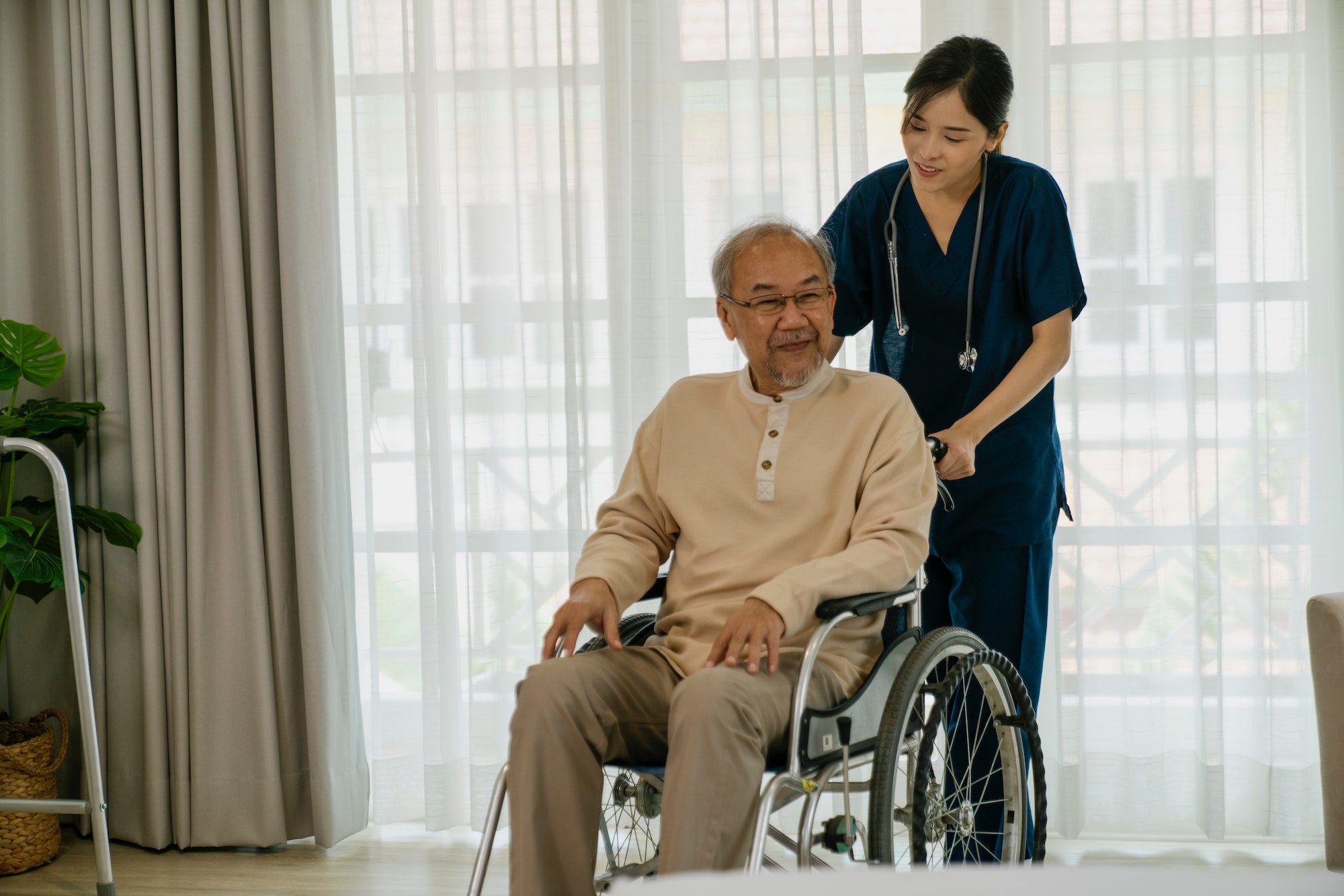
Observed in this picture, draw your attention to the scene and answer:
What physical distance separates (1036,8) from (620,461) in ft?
4.66

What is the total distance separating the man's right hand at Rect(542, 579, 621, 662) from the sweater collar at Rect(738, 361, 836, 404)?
Answer: 1.33 ft

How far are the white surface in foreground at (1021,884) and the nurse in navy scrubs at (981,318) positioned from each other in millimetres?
1191

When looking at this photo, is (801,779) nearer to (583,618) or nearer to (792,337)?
(583,618)

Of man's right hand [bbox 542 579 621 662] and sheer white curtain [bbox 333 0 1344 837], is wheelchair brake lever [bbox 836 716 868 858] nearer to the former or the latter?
man's right hand [bbox 542 579 621 662]

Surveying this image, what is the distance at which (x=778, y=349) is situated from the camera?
1769mm

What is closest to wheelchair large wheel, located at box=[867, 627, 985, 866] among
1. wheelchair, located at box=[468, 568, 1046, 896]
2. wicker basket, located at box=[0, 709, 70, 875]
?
wheelchair, located at box=[468, 568, 1046, 896]

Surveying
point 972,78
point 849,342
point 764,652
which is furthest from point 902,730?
point 849,342

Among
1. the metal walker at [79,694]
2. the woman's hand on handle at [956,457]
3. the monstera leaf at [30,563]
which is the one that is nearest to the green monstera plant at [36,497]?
the monstera leaf at [30,563]

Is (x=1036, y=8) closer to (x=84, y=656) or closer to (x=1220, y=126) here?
(x=1220, y=126)

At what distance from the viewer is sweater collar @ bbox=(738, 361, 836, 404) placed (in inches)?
71.1

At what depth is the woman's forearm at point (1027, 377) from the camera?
1.79 metres

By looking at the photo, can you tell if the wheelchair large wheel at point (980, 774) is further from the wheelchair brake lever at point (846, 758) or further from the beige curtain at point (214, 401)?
the beige curtain at point (214, 401)

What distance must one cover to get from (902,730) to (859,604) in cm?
18

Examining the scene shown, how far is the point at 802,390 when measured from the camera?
5.93ft
